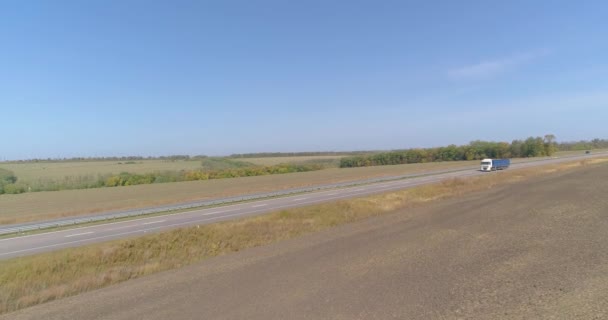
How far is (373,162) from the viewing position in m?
114

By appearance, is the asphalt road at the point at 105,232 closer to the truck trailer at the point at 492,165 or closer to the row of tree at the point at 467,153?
the truck trailer at the point at 492,165

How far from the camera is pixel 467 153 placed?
110125mm

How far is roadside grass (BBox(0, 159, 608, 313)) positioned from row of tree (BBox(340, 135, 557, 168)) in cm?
9274

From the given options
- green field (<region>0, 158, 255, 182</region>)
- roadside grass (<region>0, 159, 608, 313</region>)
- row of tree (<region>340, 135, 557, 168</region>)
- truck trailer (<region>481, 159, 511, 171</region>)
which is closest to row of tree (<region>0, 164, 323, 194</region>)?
green field (<region>0, 158, 255, 182</region>)

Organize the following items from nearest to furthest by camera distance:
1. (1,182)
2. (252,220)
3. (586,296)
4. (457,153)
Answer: (586,296), (252,220), (1,182), (457,153)

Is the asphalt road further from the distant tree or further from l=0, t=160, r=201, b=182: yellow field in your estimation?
the distant tree

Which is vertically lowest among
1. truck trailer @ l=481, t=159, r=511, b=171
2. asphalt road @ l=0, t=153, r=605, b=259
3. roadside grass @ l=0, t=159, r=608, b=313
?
asphalt road @ l=0, t=153, r=605, b=259

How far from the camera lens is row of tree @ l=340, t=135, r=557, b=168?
351ft

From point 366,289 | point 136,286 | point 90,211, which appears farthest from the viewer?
point 90,211

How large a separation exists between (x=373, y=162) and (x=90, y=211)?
9057 cm

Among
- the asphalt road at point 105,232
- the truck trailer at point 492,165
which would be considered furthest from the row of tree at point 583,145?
the asphalt road at point 105,232

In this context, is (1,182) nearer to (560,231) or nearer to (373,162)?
(560,231)

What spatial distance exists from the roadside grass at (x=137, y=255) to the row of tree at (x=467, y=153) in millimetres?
92740

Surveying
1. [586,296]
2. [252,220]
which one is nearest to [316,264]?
[586,296]
